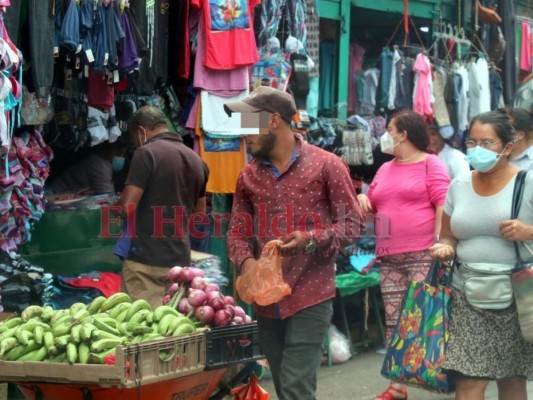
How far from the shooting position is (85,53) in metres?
7.41

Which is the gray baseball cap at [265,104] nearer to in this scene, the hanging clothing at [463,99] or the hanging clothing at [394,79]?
the hanging clothing at [394,79]

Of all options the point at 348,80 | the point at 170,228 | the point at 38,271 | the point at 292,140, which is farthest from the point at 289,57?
the point at 292,140

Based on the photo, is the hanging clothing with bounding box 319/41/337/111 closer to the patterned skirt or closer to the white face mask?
the white face mask

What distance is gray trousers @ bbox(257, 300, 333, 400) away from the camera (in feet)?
17.0

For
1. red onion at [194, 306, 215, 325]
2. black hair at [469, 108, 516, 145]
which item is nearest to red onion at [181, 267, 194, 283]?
red onion at [194, 306, 215, 325]

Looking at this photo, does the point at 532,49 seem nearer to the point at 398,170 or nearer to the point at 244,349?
the point at 398,170

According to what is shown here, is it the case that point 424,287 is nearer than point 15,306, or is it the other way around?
point 424,287

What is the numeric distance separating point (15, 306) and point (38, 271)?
422 mm

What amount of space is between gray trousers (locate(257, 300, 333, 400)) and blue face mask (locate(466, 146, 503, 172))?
1065 mm

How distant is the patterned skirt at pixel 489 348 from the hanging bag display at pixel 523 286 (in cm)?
12

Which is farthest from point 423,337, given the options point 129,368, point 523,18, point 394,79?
point 523,18

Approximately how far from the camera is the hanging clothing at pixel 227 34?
832 cm

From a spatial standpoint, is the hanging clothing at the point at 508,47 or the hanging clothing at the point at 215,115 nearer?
the hanging clothing at the point at 215,115

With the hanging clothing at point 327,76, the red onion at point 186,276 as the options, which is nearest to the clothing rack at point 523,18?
the hanging clothing at point 327,76
